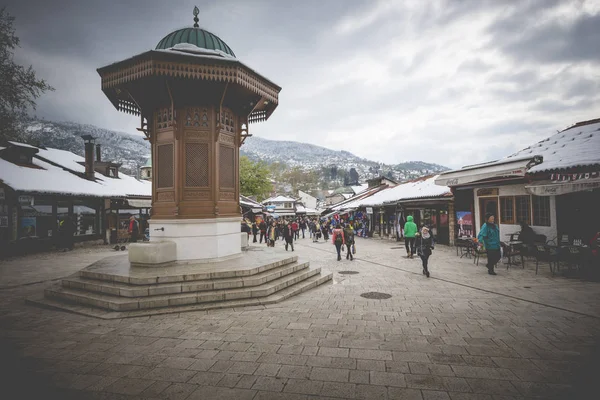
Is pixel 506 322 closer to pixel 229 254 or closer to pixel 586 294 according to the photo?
pixel 586 294

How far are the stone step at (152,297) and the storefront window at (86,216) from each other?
670 inches

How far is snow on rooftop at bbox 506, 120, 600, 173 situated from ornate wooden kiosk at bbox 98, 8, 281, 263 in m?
10.5

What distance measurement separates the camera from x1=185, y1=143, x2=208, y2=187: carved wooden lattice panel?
8.09 metres

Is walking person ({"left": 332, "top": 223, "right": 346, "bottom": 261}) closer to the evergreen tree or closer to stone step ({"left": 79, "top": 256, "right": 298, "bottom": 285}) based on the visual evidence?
stone step ({"left": 79, "top": 256, "right": 298, "bottom": 285})

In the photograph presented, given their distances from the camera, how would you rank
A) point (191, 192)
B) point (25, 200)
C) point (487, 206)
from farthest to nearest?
point (25, 200)
point (487, 206)
point (191, 192)

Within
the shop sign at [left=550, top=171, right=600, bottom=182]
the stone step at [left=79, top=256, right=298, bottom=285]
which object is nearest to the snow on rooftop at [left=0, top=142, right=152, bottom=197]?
the stone step at [left=79, top=256, right=298, bottom=285]

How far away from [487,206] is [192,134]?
48.3ft

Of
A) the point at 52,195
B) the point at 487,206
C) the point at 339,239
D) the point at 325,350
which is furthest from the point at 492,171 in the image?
the point at 52,195

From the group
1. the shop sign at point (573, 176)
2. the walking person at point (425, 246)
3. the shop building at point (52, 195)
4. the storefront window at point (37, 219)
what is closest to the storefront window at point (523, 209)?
the shop sign at point (573, 176)

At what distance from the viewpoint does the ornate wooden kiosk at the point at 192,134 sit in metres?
7.56

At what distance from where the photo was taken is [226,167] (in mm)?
8805

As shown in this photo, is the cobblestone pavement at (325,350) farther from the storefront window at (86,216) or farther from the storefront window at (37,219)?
the storefront window at (86,216)

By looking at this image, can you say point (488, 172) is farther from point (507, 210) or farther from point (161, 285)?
point (161, 285)

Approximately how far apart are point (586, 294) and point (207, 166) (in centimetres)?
985
